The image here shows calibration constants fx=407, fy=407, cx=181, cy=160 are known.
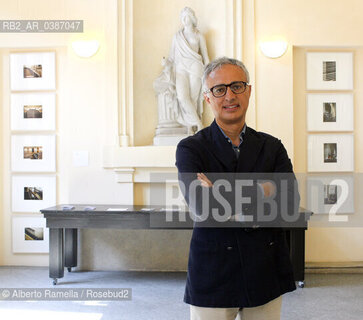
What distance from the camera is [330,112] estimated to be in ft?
13.9

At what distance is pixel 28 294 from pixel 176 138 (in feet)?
6.44

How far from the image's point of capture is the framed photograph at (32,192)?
4395 mm

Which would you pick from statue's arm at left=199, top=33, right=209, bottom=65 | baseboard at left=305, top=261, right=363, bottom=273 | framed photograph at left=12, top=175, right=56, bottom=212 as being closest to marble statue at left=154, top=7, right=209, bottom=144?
statue's arm at left=199, top=33, right=209, bottom=65

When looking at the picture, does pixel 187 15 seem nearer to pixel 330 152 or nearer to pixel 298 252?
pixel 330 152

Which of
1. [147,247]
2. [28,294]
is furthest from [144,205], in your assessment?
[28,294]

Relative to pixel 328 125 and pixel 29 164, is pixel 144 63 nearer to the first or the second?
pixel 29 164

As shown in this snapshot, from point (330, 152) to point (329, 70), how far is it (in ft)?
2.78

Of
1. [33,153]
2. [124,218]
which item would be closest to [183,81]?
[124,218]

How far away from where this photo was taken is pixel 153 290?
3621mm

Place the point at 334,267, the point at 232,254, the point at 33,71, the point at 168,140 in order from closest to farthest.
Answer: the point at 232,254, the point at 168,140, the point at 334,267, the point at 33,71

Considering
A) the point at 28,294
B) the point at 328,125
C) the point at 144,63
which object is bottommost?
the point at 28,294

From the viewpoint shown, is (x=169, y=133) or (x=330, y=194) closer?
(x=169, y=133)

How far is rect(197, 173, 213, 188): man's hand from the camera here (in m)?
1.31

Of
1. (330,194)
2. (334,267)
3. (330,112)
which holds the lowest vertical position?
(334,267)
